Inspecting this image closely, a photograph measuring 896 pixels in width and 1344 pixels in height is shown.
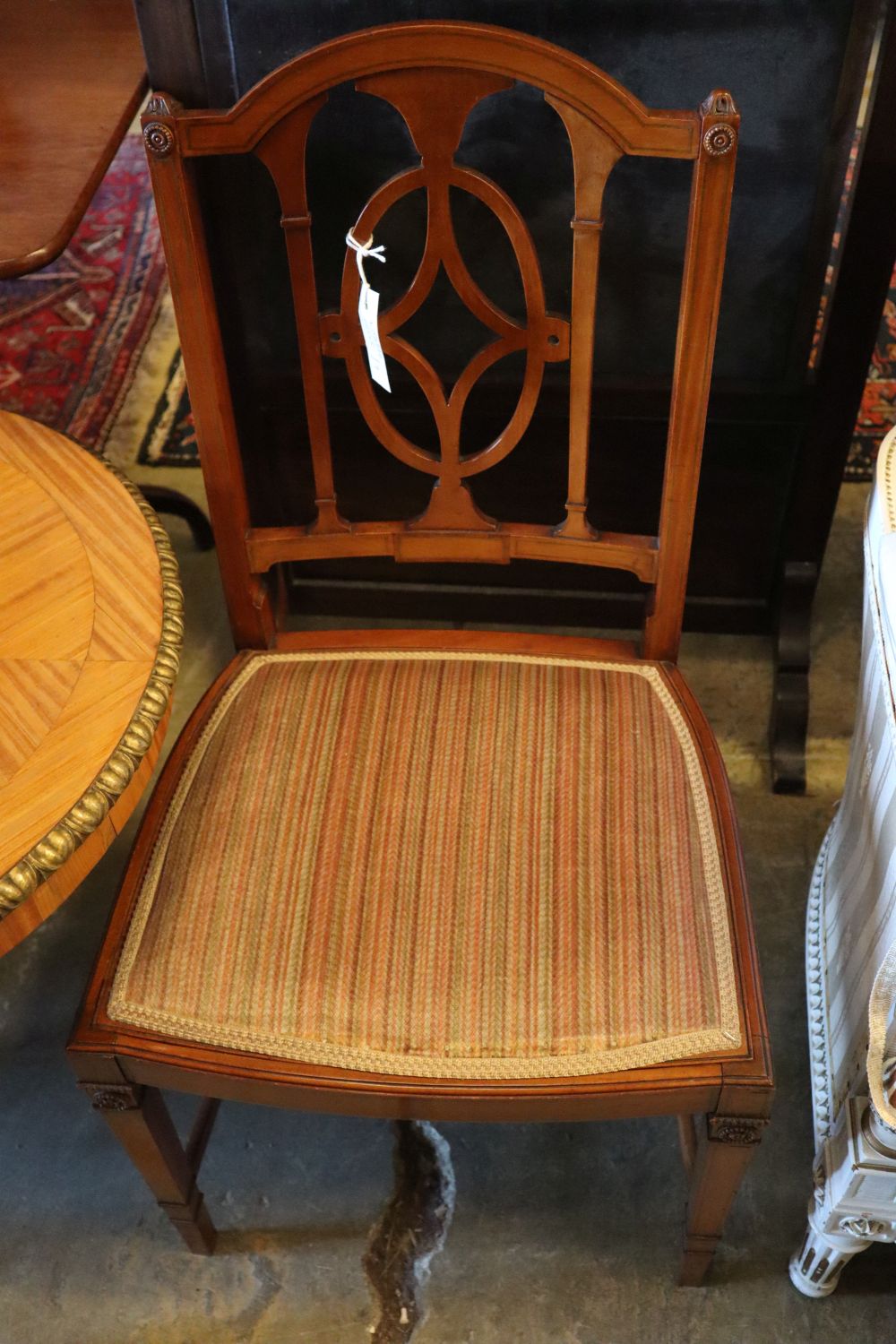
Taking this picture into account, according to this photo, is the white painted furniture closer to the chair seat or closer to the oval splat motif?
the chair seat

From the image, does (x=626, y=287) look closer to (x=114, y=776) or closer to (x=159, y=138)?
(x=159, y=138)

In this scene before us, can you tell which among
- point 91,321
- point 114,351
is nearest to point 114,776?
point 114,351

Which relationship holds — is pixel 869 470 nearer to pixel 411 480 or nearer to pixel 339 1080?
pixel 411 480

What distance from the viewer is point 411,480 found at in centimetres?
183

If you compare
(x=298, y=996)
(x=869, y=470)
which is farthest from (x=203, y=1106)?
(x=869, y=470)

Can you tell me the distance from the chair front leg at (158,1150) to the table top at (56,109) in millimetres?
1025

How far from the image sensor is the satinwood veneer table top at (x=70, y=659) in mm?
958

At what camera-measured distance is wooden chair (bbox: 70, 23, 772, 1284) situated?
1.03 m

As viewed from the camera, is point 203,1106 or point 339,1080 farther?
point 203,1106

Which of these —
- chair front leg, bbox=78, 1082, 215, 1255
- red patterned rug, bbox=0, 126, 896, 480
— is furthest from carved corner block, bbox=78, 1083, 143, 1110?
red patterned rug, bbox=0, 126, 896, 480

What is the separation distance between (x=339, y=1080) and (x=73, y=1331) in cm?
59

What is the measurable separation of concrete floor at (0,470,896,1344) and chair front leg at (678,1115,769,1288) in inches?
3.3

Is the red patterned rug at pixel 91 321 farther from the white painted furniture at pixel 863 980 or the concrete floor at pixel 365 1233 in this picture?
the white painted furniture at pixel 863 980

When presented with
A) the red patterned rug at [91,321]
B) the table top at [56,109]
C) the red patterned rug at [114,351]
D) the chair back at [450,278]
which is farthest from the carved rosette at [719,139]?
the red patterned rug at [91,321]
